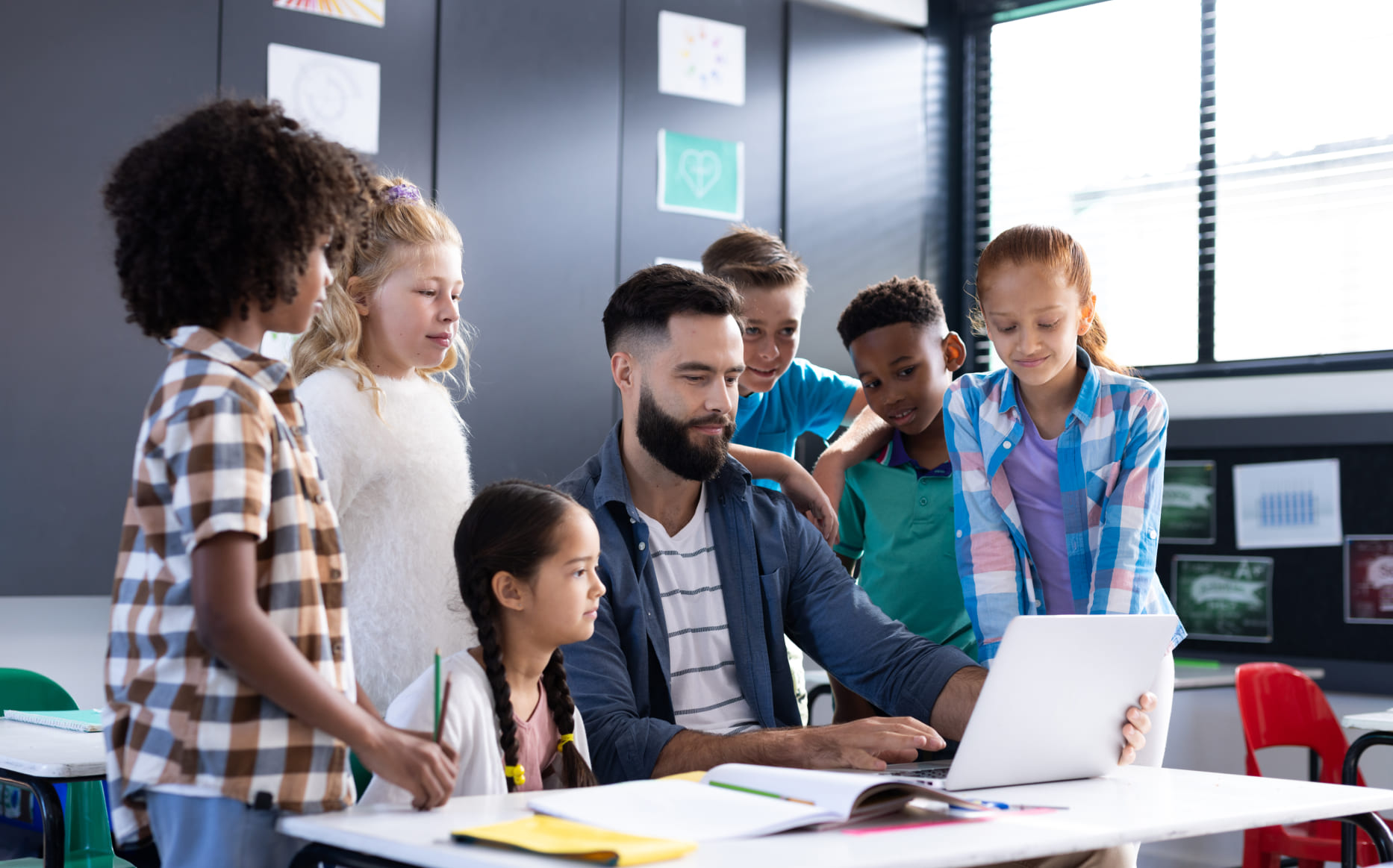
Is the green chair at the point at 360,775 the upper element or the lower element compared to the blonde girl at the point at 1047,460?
lower

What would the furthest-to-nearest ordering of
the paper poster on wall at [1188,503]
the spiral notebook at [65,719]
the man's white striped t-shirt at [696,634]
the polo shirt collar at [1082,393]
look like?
the paper poster on wall at [1188,503] < the spiral notebook at [65,719] < the polo shirt collar at [1082,393] < the man's white striped t-shirt at [696,634]

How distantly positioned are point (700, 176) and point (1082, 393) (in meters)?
2.14

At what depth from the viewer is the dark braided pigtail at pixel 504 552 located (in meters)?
1.60

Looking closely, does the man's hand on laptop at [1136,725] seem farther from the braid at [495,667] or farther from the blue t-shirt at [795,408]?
the blue t-shirt at [795,408]

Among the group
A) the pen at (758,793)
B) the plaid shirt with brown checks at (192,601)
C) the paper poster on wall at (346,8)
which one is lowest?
the pen at (758,793)

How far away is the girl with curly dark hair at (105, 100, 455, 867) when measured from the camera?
113 centimetres

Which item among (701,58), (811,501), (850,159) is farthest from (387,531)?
(850,159)

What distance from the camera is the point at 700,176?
394cm

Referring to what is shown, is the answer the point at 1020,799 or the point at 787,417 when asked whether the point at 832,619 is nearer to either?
the point at 1020,799

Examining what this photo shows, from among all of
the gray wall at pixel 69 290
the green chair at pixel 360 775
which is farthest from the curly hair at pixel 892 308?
the gray wall at pixel 69 290

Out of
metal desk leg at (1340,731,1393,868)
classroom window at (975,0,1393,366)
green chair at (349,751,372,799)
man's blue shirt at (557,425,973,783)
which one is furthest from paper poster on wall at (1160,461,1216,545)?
green chair at (349,751,372,799)

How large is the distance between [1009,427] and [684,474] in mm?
507

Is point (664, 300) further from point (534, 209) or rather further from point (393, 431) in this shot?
point (534, 209)

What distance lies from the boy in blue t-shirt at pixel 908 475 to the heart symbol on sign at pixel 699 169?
161 cm
